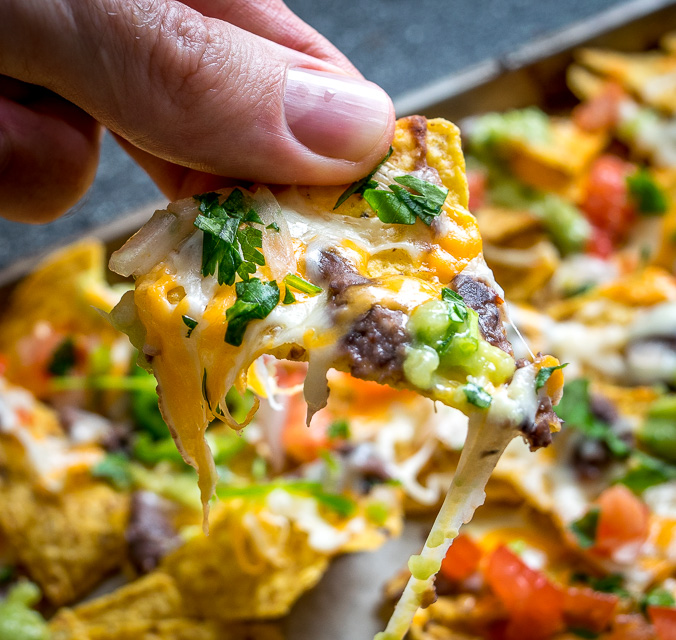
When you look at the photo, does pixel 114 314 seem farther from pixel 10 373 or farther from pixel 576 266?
pixel 576 266

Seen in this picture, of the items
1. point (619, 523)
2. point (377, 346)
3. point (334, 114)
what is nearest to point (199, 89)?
point (334, 114)

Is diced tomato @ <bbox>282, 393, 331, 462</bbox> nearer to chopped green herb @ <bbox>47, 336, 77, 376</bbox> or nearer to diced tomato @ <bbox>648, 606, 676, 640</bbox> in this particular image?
chopped green herb @ <bbox>47, 336, 77, 376</bbox>

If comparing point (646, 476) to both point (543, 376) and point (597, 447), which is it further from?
point (543, 376)

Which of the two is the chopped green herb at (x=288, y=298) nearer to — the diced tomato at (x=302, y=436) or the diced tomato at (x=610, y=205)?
the diced tomato at (x=302, y=436)

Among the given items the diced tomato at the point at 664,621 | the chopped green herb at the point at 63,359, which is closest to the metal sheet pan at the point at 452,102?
the chopped green herb at the point at 63,359

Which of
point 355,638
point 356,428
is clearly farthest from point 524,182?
point 355,638
